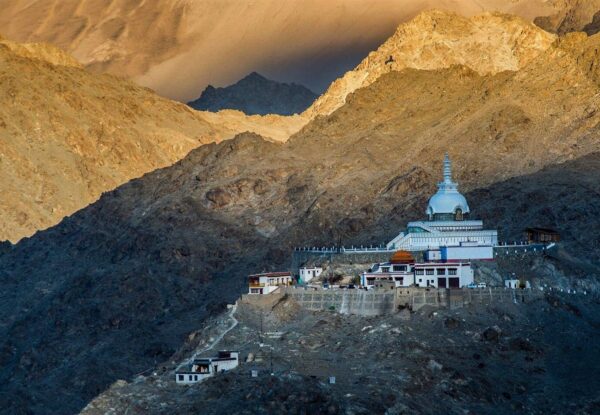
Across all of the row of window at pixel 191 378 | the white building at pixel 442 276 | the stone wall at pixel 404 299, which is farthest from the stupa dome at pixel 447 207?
the row of window at pixel 191 378

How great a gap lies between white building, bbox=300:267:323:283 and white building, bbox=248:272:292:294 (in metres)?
2.68

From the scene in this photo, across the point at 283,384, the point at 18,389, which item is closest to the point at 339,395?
the point at 283,384

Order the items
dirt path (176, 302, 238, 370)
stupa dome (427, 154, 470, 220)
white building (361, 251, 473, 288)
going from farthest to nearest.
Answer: stupa dome (427, 154, 470, 220), white building (361, 251, 473, 288), dirt path (176, 302, 238, 370)

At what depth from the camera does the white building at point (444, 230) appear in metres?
175

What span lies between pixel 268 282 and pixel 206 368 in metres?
21.5

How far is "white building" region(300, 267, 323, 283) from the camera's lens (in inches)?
6806

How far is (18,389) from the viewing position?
7717 inches

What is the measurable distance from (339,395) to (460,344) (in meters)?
16.8

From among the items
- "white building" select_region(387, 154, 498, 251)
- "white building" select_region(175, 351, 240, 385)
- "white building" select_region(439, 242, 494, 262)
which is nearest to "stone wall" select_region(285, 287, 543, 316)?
"white building" select_region(439, 242, 494, 262)

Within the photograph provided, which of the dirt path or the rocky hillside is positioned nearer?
the rocky hillside

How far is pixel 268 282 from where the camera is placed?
16675 centimetres

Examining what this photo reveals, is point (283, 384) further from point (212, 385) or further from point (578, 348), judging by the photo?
point (578, 348)

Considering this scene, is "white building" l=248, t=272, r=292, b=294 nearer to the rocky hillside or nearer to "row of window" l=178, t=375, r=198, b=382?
the rocky hillside

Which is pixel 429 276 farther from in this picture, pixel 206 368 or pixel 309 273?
pixel 206 368
